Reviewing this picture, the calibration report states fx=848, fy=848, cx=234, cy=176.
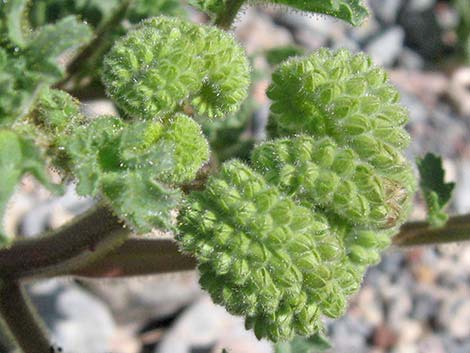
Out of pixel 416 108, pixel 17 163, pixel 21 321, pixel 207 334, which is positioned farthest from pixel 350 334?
pixel 17 163

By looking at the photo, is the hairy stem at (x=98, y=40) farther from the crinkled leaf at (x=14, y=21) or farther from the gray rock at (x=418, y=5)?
the gray rock at (x=418, y=5)

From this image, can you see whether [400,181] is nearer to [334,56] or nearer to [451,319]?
[334,56]

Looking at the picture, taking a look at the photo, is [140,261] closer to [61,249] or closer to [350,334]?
[61,249]

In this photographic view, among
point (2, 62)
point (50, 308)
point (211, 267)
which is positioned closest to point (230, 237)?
point (211, 267)

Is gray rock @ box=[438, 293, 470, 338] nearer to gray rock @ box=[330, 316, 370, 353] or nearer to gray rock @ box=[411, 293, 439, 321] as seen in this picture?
gray rock @ box=[411, 293, 439, 321]

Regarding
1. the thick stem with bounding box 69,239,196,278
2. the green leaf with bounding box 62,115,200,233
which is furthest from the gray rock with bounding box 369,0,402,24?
the green leaf with bounding box 62,115,200,233

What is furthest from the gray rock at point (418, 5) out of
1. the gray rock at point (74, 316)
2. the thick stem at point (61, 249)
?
the thick stem at point (61, 249)
